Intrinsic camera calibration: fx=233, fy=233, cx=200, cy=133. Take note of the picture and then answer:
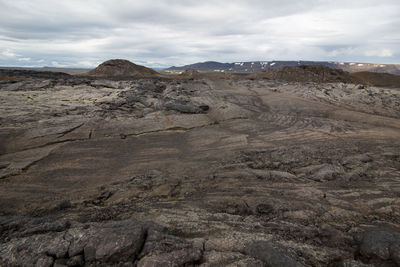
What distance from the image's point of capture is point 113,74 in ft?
128

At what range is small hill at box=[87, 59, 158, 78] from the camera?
3888 cm

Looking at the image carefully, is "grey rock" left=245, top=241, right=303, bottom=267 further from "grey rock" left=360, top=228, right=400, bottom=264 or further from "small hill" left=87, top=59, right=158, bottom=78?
"small hill" left=87, top=59, right=158, bottom=78

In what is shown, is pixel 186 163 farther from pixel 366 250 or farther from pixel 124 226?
pixel 366 250

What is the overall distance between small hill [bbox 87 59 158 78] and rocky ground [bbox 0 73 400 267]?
82.9 ft

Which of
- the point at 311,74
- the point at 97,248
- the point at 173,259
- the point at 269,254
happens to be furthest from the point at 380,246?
the point at 311,74

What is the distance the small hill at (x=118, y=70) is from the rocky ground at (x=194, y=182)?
25254 millimetres

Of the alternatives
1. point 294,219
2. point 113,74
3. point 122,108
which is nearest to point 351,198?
point 294,219

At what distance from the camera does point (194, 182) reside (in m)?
6.72

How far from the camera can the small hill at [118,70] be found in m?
38.9

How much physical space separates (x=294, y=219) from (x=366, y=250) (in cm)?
135

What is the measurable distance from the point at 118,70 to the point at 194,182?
125 ft

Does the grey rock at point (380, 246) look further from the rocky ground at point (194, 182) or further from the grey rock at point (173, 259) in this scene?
the grey rock at point (173, 259)

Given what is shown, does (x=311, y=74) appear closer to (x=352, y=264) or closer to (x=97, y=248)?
(x=352, y=264)

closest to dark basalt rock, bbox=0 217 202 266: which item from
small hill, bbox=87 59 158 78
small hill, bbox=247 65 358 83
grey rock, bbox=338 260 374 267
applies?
grey rock, bbox=338 260 374 267
